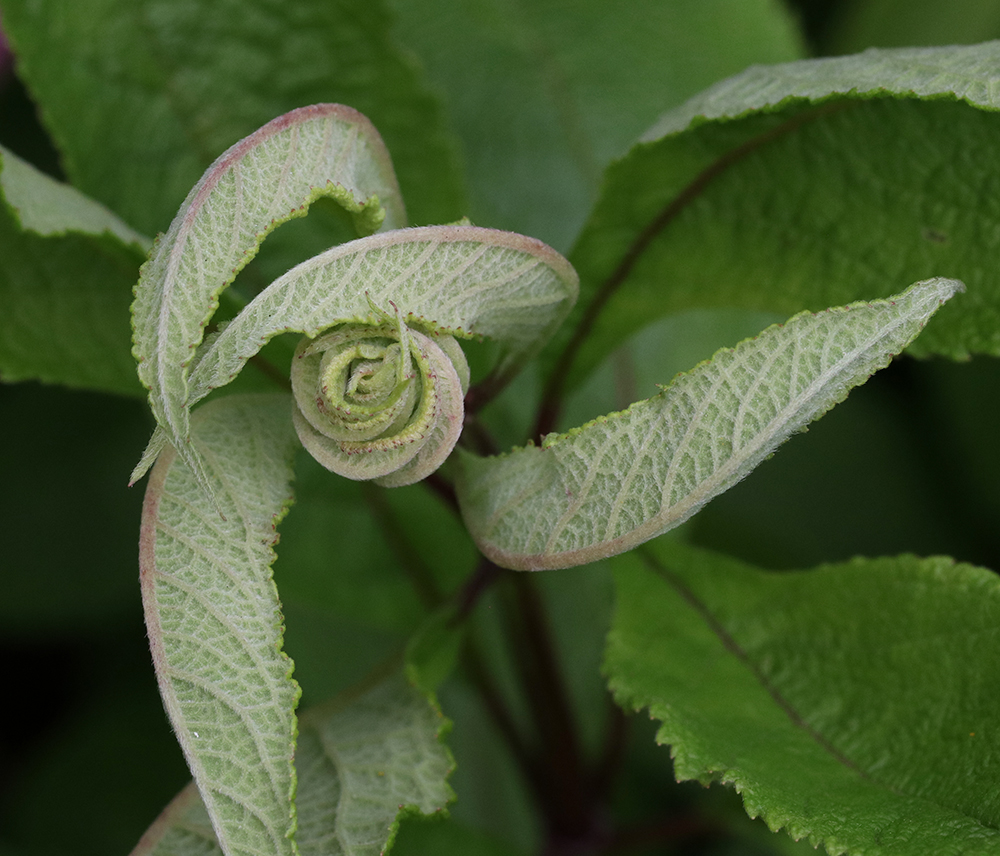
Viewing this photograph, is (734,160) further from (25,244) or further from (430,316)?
(25,244)

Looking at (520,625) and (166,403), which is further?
(520,625)

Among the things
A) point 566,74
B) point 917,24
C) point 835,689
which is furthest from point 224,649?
point 917,24

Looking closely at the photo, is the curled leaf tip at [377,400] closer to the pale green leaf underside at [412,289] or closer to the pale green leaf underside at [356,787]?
the pale green leaf underside at [412,289]

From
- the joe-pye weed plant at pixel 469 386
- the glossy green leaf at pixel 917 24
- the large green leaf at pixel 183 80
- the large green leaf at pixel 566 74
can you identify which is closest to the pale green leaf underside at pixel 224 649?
the joe-pye weed plant at pixel 469 386

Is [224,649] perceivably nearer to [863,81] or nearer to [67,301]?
[67,301]

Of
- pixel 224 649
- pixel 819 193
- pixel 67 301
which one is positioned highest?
pixel 819 193

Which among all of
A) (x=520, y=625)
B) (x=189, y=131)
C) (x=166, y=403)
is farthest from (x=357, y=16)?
(x=520, y=625)
